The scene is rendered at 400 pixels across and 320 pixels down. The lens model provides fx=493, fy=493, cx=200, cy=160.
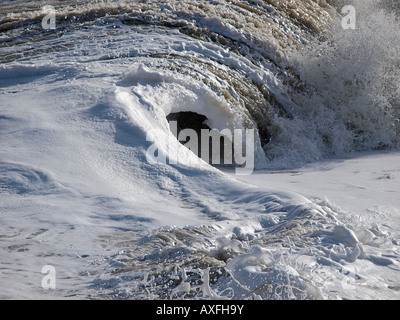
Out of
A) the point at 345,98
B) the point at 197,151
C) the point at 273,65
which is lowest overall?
the point at 197,151

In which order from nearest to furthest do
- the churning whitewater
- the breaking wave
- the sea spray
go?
1. the churning whitewater
2. the breaking wave
3. the sea spray

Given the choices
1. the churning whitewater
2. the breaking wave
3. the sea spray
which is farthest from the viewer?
the sea spray

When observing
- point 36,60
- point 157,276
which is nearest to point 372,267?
point 157,276

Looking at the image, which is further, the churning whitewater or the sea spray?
the sea spray

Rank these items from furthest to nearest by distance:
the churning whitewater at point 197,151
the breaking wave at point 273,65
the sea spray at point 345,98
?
the sea spray at point 345,98, the breaking wave at point 273,65, the churning whitewater at point 197,151

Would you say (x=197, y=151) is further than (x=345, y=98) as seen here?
No

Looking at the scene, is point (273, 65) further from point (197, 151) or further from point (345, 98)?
point (197, 151)

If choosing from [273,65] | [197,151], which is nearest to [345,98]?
[273,65]

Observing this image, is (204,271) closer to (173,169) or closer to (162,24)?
(173,169)
